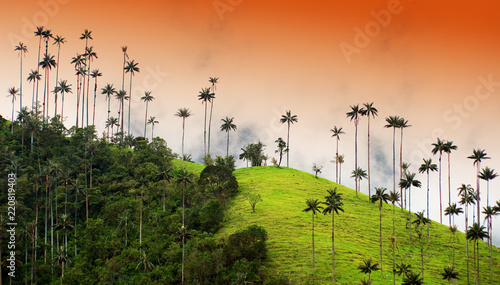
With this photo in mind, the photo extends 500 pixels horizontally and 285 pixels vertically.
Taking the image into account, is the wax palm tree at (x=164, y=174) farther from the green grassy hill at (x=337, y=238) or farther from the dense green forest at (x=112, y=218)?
the green grassy hill at (x=337, y=238)

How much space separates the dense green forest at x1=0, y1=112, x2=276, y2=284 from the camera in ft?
265

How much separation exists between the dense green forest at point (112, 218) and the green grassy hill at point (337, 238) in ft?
18.3

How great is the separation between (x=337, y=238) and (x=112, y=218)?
57835 millimetres

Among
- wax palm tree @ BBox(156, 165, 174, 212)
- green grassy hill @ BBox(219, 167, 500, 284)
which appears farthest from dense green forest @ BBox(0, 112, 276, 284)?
green grassy hill @ BBox(219, 167, 500, 284)

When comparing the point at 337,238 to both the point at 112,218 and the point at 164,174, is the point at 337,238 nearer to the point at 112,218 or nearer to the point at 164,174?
the point at 164,174

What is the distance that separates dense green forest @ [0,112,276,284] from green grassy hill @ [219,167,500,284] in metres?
5.59

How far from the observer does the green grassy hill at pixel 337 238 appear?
76.4 metres

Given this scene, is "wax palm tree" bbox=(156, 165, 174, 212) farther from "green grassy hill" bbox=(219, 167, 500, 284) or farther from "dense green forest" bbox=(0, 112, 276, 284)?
"green grassy hill" bbox=(219, 167, 500, 284)

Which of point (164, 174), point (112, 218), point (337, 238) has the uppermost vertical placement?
point (164, 174)

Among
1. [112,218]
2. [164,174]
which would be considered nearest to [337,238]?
[164,174]

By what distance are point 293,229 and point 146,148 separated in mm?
71864

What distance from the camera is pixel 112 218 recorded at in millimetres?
105188

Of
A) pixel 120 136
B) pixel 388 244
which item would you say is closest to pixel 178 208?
pixel 388 244

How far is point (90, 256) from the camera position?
90062 mm
